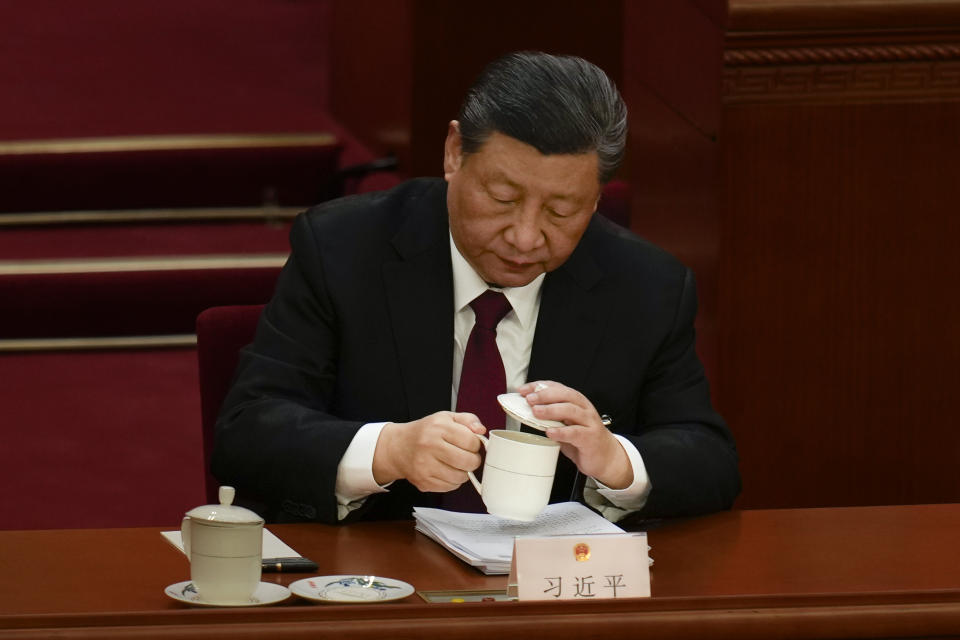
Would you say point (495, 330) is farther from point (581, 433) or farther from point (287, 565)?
point (287, 565)

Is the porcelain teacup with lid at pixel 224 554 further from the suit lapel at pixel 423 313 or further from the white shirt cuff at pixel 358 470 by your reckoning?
the suit lapel at pixel 423 313

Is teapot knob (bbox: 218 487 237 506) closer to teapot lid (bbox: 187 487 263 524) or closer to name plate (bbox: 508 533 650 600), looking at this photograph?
teapot lid (bbox: 187 487 263 524)

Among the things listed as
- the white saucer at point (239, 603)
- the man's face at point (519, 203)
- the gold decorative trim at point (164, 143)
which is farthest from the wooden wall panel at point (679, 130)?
the gold decorative trim at point (164, 143)

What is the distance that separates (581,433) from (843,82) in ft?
3.77

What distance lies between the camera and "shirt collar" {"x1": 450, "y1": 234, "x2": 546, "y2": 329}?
6.90 ft

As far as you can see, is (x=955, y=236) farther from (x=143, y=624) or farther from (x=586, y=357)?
(x=143, y=624)

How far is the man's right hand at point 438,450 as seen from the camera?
1.75 m

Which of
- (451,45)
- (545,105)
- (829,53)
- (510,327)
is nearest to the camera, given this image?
(545,105)

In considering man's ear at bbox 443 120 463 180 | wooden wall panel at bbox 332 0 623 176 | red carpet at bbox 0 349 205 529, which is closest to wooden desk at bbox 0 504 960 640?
man's ear at bbox 443 120 463 180

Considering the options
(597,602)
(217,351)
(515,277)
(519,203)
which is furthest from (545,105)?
(597,602)

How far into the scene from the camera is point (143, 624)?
1.42 m

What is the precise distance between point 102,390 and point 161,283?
0.37 meters

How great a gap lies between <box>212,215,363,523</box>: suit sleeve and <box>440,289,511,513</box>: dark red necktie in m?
0.16

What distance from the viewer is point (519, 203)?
6.38 feet
